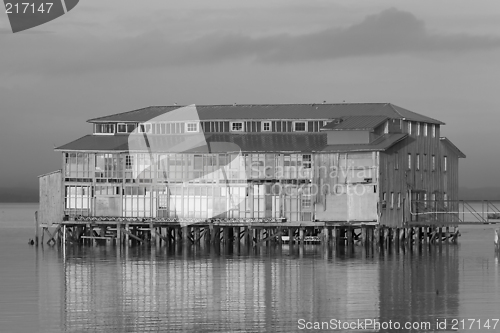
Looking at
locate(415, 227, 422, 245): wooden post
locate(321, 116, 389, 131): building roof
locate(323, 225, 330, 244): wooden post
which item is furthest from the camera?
locate(415, 227, 422, 245): wooden post

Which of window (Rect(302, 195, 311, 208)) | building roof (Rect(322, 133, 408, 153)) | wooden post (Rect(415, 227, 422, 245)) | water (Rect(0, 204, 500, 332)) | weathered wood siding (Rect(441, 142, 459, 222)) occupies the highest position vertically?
building roof (Rect(322, 133, 408, 153))

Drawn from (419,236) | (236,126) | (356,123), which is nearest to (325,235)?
(356,123)

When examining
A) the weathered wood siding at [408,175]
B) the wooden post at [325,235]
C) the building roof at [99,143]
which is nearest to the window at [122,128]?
the building roof at [99,143]

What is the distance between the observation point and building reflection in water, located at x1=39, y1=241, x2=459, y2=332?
48469mm

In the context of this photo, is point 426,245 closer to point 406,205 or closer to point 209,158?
point 406,205

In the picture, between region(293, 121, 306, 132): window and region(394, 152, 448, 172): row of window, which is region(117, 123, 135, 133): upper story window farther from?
region(394, 152, 448, 172): row of window

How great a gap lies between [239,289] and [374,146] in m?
30.1

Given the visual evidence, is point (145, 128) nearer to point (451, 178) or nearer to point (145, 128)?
point (145, 128)

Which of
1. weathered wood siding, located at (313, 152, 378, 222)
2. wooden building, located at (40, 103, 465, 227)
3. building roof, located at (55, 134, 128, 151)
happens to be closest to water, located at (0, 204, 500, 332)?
weathered wood siding, located at (313, 152, 378, 222)

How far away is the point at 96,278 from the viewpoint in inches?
2554

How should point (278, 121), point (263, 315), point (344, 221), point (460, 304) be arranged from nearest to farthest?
point (263, 315) < point (460, 304) < point (344, 221) < point (278, 121)

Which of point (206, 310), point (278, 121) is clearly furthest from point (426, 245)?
point (206, 310)

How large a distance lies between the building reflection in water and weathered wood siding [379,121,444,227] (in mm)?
5375

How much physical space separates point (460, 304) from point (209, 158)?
136 feet
